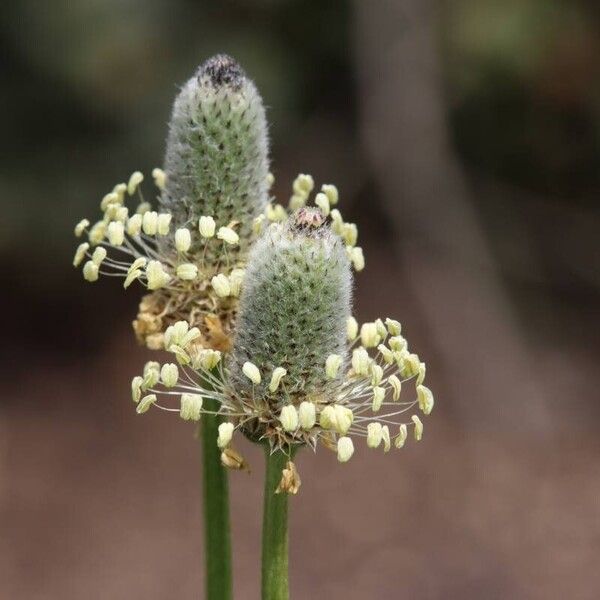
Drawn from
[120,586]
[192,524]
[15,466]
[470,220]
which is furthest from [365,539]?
[470,220]

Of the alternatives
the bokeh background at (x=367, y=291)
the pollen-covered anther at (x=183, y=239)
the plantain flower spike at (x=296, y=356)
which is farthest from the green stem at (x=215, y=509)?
the bokeh background at (x=367, y=291)

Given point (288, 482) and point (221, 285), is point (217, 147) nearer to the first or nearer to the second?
point (221, 285)

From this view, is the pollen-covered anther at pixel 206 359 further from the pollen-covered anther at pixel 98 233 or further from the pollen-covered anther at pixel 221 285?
the pollen-covered anther at pixel 98 233

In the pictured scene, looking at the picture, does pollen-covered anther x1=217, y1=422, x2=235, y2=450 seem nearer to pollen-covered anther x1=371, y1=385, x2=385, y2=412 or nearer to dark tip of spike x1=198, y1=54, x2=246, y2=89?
pollen-covered anther x1=371, y1=385, x2=385, y2=412

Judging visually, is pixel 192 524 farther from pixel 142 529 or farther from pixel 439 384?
pixel 439 384

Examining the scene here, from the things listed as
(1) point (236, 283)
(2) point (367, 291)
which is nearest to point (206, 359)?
(1) point (236, 283)
